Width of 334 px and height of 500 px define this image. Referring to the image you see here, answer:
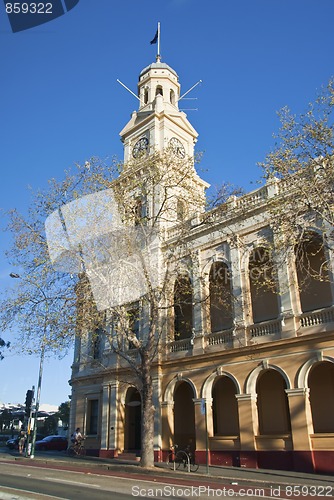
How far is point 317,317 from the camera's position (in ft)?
58.6

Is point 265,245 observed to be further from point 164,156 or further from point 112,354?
point 112,354

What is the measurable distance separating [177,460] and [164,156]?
14.1 metres

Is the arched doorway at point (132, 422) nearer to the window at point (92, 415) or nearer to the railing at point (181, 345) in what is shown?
the window at point (92, 415)

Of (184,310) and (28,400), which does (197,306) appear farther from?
(28,400)

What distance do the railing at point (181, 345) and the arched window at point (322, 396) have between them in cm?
606

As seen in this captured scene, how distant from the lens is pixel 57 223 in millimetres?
19750

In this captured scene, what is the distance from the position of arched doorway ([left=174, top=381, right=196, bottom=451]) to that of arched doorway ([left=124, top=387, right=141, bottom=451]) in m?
2.24

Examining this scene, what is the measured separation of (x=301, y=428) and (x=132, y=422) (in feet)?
36.3

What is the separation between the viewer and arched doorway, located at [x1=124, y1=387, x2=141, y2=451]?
2441cm

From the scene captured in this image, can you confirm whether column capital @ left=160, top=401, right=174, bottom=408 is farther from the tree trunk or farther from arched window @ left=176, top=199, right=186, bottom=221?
arched window @ left=176, top=199, right=186, bottom=221

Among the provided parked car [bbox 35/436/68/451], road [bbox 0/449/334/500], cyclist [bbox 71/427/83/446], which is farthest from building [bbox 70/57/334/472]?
parked car [bbox 35/436/68/451]

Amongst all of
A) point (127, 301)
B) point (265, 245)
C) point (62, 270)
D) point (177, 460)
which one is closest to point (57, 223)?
point (62, 270)

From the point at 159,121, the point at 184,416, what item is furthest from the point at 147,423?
the point at 159,121

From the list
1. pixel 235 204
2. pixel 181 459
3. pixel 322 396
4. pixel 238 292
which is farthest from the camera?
pixel 235 204
